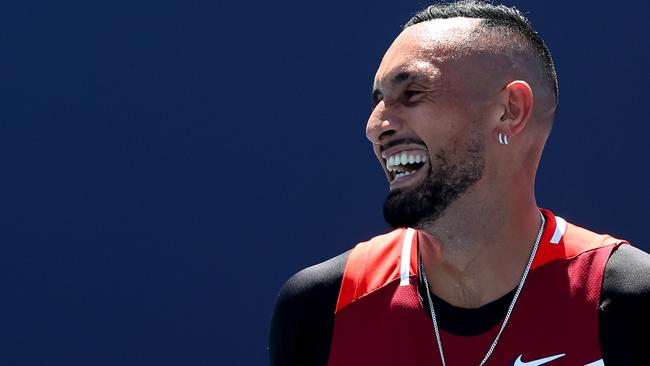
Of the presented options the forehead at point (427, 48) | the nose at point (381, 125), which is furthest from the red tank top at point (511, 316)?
the forehead at point (427, 48)

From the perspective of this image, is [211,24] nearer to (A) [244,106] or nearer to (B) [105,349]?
(A) [244,106]

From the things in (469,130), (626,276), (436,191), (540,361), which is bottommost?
(540,361)

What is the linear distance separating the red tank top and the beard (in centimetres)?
17

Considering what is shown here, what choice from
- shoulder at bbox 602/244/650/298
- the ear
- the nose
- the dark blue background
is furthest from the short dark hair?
the dark blue background

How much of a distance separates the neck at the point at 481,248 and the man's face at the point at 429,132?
2.2 inches

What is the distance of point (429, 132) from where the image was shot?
1883 millimetres

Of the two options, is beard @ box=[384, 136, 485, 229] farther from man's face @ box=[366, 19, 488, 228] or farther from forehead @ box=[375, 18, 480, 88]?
forehead @ box=[375, 18, 480, 88]

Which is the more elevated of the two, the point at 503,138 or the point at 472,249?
the point at 503,138

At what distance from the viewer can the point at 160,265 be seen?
385 centimetres

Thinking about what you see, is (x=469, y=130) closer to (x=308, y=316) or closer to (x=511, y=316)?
(x=511, y=316)

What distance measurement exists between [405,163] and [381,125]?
0.09 meters

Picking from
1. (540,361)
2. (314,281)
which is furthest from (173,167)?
(540,361)

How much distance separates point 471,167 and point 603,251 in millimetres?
296

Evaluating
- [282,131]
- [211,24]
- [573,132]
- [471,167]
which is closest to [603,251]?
[471,167]
